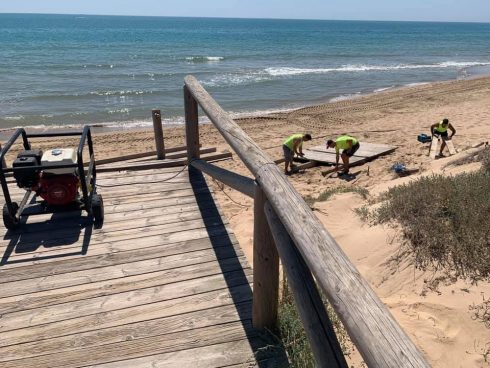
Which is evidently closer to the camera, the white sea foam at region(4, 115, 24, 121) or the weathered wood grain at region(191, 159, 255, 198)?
the weathered wood grain at region(191, 159, 255, 198)

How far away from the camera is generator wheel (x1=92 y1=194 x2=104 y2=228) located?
4031 millimetres

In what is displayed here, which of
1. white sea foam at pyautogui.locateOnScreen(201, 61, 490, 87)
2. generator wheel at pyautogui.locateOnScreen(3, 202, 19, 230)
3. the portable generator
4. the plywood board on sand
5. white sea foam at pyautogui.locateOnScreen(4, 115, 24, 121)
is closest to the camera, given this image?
the portable generator

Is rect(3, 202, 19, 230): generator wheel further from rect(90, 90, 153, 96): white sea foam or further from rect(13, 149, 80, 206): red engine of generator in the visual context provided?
rect(90, 90, 153, 96): white sea foam

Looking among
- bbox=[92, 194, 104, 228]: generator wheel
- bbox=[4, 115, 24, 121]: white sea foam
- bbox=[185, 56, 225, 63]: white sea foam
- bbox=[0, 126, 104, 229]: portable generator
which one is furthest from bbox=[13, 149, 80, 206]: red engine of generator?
bbox=[185, 56, 225, 63]: white sea foam

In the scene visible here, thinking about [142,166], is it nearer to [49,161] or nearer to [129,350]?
[49,161]

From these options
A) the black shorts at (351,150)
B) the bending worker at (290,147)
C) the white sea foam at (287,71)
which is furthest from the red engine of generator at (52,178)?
the white sea foam at (287,71)

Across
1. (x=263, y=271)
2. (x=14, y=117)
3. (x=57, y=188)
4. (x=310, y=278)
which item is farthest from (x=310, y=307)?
(x=14, y=117)

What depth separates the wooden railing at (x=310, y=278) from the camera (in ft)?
4.27

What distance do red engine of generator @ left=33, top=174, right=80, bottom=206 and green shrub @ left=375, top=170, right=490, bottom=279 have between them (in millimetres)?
3383

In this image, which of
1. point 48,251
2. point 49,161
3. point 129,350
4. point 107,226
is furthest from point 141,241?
point 129,350

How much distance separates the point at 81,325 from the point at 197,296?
2.61 ft

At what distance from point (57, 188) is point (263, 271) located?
7.82 feet

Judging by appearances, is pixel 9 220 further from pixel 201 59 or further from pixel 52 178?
pixel 201 59

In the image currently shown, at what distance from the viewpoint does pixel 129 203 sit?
470 cm
